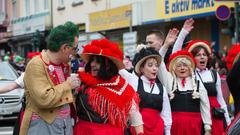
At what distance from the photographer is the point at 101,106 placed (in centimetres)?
487

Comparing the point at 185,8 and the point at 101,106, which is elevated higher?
the point at 185,8

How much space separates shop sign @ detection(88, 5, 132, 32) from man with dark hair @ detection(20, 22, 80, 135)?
19.5m

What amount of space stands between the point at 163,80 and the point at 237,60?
111 centimetres

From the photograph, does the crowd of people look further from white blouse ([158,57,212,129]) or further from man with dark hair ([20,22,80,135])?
white blouse ([158,57,212,129])

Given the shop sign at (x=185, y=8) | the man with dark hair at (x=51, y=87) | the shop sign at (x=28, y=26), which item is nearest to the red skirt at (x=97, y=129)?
the man with dark hair at (x=51, y=87)

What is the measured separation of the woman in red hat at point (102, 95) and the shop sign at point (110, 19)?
63.4 ft

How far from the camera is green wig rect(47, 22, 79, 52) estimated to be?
187 inches

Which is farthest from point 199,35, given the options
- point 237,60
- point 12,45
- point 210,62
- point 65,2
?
point 12,45

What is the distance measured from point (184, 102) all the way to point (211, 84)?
1.69 ft

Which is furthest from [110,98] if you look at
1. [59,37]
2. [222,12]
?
[222,12]

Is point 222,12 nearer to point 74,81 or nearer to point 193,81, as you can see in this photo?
point 193,81

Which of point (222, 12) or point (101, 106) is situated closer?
point (101, 106)

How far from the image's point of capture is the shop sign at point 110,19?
81.0 feet


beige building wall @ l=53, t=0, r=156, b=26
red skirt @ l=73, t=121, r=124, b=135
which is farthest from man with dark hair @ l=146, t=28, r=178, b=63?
beige building wall @ l=53, t=0, r=156, b=26
